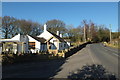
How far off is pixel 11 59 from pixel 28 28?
42.0 m

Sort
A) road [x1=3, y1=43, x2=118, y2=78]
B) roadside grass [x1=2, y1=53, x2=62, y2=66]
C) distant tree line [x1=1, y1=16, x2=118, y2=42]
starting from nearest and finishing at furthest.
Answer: road [x1=3, y1=43, x2=118, y2=78], roadside grass [x1=2, y1=53, x2=62, y2=66], distant tree line [x1=1, y1=16, x2=118, y2=42]

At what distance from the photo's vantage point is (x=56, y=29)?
6166 centimetres

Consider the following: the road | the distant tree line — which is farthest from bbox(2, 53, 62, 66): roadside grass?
the distant tree line

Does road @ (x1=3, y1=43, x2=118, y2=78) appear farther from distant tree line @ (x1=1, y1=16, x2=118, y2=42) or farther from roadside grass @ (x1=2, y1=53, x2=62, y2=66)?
distant tree line @ (x1=1, y1=16, x2=118, y2=42)

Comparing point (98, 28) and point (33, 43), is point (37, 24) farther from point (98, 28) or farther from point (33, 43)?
point (98, 28)

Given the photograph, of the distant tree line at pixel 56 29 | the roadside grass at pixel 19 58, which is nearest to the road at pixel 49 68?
the roadside grass at pixel 19 58

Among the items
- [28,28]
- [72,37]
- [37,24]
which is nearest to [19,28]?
[28,28]

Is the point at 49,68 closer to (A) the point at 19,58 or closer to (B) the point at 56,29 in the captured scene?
(A) the point at 19,58

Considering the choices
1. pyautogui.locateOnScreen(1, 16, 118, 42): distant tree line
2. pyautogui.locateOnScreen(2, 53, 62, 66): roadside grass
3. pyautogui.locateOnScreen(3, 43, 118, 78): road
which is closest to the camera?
pyautogui.locateOnScreen(3, 43, 118, 78): road

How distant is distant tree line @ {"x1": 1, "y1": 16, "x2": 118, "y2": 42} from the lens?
158 feet

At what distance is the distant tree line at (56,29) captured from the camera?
48.1 m

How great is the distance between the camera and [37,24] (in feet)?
198

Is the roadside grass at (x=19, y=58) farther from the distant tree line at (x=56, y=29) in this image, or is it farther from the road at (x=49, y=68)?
the distant tree line at (x=56, y=29)

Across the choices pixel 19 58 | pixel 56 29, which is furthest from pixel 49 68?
pixel 56 29
